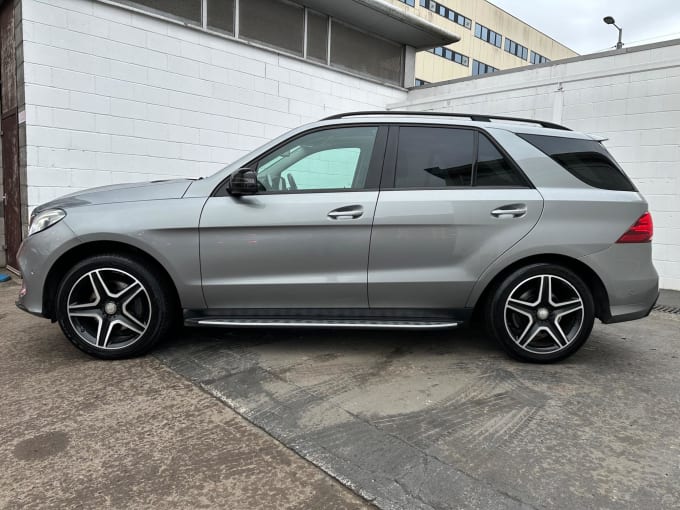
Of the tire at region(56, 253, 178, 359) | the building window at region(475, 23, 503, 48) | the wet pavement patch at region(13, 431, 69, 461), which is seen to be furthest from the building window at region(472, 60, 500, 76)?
the wet pavement patch at region(13, 431, 69, 461)

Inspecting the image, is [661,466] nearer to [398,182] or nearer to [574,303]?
[574,303]

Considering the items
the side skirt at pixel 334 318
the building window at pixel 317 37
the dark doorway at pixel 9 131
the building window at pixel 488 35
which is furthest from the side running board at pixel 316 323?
the building window at pixel 488 35

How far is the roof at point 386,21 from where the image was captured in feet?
27.8

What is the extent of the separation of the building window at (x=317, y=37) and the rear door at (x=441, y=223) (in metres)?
6.14

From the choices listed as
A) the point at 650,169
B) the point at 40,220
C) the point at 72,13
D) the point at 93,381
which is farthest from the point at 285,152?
the point at 650,169

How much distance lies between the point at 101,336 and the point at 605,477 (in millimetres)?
3067

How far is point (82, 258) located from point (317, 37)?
689 centimetres

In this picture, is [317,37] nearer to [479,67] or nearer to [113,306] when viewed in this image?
[113,306]

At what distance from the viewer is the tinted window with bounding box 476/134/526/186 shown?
10.8 feet

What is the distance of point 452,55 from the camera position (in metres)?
35.6

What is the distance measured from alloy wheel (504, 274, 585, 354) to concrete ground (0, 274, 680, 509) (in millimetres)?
→ 217

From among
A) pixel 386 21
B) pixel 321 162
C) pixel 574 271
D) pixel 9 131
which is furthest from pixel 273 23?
pixel 574 271

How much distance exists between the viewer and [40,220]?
3.22 metres

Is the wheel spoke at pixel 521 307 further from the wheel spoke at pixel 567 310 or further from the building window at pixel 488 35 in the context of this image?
the building window at pixel 488 35
